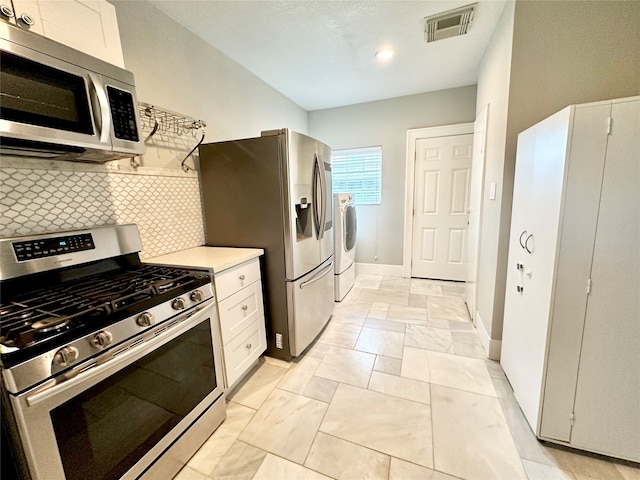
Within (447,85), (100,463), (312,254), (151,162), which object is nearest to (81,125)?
(151,162)

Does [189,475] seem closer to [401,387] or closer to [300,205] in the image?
[401,387]

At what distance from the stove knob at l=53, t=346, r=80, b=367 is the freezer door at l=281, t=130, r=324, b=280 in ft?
4.03

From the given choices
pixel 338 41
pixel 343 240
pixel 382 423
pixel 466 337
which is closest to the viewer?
pixel 382 423

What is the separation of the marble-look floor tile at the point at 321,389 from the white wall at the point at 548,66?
52.6 inches

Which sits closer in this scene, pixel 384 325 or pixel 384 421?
pixel 384 421

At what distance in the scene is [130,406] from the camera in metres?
1.05

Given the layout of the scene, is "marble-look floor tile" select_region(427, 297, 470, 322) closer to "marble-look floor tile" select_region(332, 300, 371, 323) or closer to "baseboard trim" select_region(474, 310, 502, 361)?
"baseboard trim" select_region(474, 310, 502, 361)

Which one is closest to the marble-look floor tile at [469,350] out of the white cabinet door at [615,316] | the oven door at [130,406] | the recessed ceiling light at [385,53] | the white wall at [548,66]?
the white wall at [548,66]

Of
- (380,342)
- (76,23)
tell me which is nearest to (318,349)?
(380,342)

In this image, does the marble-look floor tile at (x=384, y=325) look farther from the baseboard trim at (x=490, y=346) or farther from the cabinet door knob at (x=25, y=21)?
the cabinet door knob at (x=25, y=21)

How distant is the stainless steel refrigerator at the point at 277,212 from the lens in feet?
6.06

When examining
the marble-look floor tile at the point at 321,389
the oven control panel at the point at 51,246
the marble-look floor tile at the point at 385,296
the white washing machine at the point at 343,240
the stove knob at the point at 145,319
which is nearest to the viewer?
the stove knob at the point at 145,319

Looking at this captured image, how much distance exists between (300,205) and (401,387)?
148cm

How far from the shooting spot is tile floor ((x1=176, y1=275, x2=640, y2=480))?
1263 millimetres
